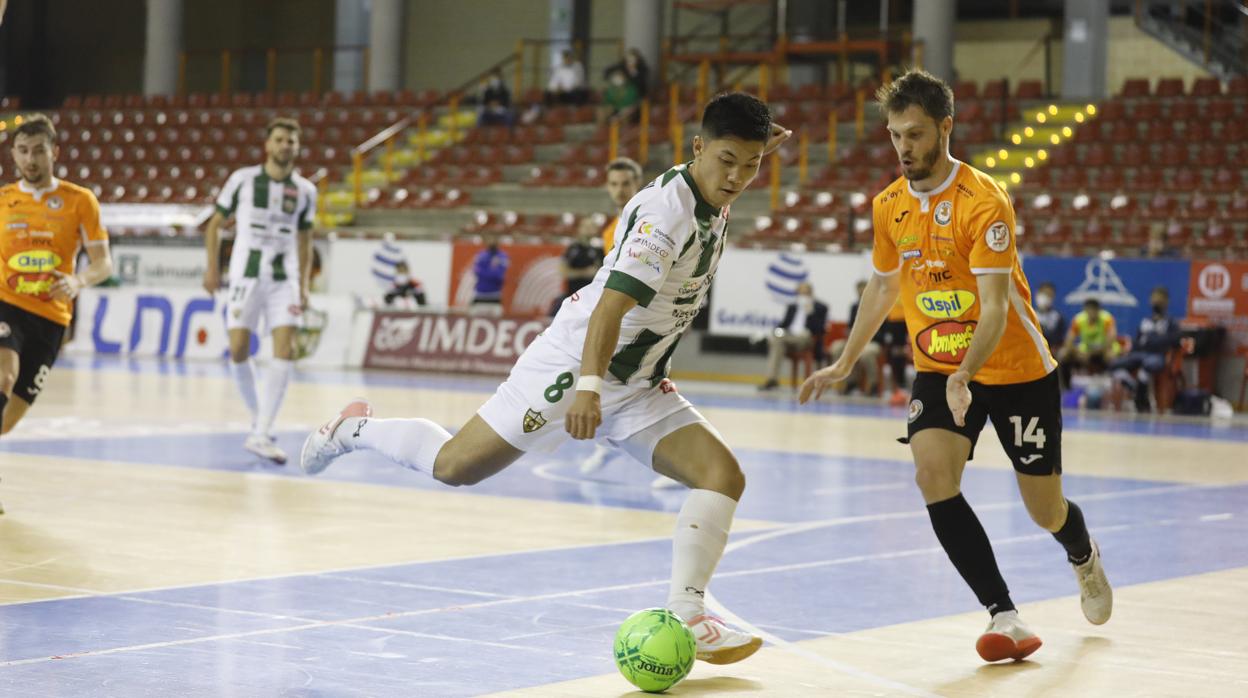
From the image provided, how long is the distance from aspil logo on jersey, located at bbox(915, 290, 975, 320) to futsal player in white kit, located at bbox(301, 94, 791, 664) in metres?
0.79

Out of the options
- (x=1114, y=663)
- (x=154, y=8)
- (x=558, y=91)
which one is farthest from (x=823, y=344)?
(x=154, y=8)

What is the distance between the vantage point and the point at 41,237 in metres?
9.23

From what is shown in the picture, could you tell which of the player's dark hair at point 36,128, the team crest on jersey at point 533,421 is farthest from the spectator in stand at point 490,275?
the team crest on jersey at point 533,421

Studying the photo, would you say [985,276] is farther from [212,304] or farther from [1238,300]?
[212,304]

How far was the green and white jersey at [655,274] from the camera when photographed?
16.9 feet

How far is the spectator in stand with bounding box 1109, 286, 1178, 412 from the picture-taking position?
20375 mm

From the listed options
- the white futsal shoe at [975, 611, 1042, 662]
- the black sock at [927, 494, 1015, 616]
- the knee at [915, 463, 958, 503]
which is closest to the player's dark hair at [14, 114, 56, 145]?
the knee at [915, 463, 958, 503]

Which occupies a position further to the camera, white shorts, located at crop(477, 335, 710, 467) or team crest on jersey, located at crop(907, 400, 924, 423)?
team crest on jersey, located at crop(907, 400, 924, 423)

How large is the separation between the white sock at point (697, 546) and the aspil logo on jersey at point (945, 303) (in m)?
1.09

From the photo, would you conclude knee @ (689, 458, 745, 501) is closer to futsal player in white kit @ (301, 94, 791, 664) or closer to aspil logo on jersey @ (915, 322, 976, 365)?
futsal player in white kit @ (301, 94, 791, 664)

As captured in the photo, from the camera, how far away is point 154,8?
39.5 meters

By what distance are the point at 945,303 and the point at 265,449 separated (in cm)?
650

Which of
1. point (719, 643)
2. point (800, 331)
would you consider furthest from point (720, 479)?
point (800, 331)

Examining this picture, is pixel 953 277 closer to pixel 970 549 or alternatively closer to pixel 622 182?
pixel 970 549
